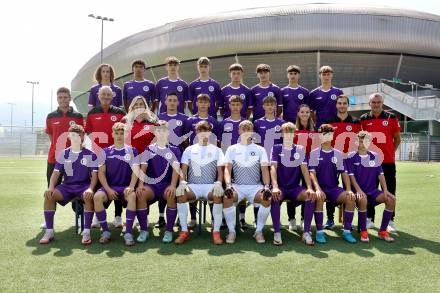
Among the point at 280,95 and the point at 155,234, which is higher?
the point at 280,95

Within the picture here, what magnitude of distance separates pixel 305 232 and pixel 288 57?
30.1 metres

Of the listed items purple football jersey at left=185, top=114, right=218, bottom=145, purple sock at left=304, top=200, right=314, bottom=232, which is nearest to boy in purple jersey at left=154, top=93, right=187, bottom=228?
purple football jersey at left=185, top=114, right=218, bottom=145

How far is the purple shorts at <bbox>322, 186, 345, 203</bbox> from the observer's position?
529 centimetres

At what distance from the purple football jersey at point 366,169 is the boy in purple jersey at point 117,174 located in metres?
2.85

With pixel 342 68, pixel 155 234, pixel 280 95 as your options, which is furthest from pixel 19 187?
pixel 342 68

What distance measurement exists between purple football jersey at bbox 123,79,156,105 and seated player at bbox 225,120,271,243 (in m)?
2.13

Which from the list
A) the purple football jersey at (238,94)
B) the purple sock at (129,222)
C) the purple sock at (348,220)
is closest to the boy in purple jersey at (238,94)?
the purple football jersey at (238,94)

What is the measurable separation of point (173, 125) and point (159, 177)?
0.98m

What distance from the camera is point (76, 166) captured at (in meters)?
5.28

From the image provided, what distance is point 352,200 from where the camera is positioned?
5.14 metres

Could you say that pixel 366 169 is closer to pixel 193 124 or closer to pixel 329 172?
pixel 329 172

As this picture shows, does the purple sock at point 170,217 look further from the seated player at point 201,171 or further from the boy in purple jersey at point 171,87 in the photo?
the boy in purple jersey at point 171,87

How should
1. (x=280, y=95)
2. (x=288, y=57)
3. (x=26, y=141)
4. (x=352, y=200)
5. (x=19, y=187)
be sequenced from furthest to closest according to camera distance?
(x=288, y=57), (x=26, y=141), (x=19, y=187), (x=280, y=95), (x=352, y=200)

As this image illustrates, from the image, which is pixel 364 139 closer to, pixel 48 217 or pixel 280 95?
pixel 280 95
